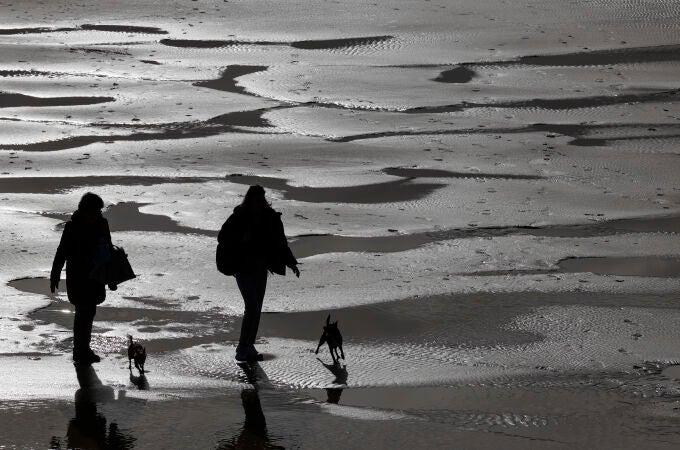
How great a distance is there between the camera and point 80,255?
9.30m

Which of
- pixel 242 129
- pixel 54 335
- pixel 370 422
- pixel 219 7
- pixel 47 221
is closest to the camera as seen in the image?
pixel 370 422

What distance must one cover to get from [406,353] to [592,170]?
23.0 feet

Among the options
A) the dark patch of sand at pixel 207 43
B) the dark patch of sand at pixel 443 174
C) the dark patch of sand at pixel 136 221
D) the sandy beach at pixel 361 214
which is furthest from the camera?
the dark patch of sand at pixel 207 43

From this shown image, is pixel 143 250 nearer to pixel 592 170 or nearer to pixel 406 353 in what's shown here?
pixel 406 353

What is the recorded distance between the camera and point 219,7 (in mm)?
26531

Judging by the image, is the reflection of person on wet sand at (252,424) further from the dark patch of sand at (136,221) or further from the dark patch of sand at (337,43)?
the dark patch of sand at (337,43)

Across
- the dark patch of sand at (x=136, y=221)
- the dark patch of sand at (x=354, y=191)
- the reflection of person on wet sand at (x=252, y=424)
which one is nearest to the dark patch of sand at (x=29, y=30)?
the dark patch of sand at (x=354, y=191)

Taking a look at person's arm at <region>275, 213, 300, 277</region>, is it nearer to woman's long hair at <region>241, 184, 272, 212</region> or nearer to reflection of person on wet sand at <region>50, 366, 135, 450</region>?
woman's long hair at <region>241, 184, 272, 212</region>

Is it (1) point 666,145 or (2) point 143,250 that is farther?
(1) point 666,145

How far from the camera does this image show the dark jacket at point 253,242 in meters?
9.49

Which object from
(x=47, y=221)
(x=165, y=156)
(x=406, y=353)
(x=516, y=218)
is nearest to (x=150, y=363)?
(x=406, y=353)

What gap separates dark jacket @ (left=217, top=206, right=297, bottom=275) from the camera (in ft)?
31.1

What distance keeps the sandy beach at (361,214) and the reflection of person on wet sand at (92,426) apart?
0.02m

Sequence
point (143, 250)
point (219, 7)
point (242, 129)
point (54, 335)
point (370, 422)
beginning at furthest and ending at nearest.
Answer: point (219, 7) < point (242, 129) < point (143, 250) < point (54, 335) < point (370, 422)
